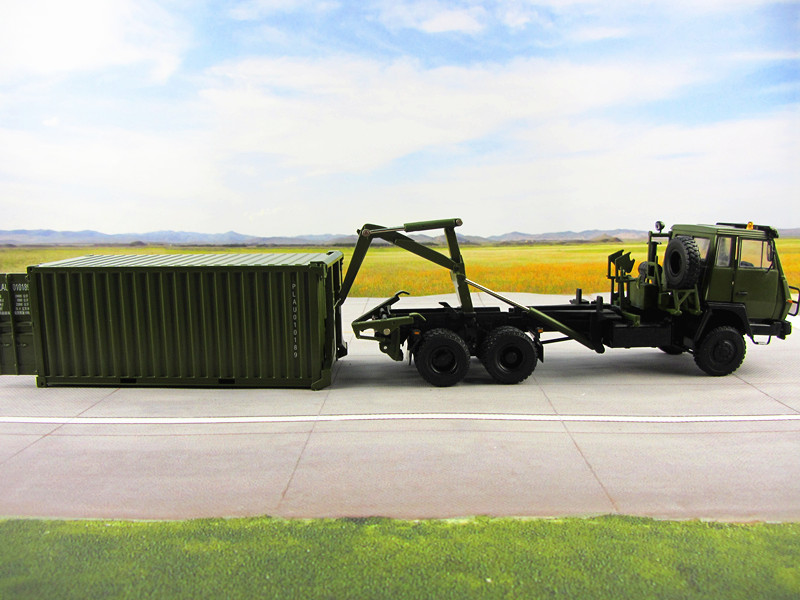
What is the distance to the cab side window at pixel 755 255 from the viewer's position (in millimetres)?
10719

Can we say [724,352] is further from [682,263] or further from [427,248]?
[427,248]

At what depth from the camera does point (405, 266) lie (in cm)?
3036

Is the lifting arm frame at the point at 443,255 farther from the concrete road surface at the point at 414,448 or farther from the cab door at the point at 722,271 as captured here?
the cab door at the point at 722,271

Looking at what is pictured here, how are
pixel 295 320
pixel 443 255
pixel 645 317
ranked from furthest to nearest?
pixel 645 317 → pixel 443 255 → pixel 295 320

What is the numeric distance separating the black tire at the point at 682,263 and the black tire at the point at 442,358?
386 cm

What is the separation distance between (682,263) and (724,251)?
3.05 ft

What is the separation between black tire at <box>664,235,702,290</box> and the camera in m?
10.4

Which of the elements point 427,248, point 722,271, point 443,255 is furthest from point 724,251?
point 427,248

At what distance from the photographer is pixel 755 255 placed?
10781mm

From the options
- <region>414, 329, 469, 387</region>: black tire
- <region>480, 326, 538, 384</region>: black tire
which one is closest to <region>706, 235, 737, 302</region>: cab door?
<region>480, 326, 538, 384</region>: black tire

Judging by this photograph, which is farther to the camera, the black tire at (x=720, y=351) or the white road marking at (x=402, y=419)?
the black tire at (x=720, y=351)

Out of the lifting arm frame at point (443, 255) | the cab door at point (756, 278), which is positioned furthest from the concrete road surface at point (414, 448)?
the cab door at point (756, 278)

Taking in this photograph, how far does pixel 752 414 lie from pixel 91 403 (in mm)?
10101

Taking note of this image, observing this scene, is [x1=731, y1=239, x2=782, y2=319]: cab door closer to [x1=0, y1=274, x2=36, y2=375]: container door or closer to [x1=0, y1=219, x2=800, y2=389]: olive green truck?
[x1=0, y1=219, x2=800, y2=389]: olive green truck
